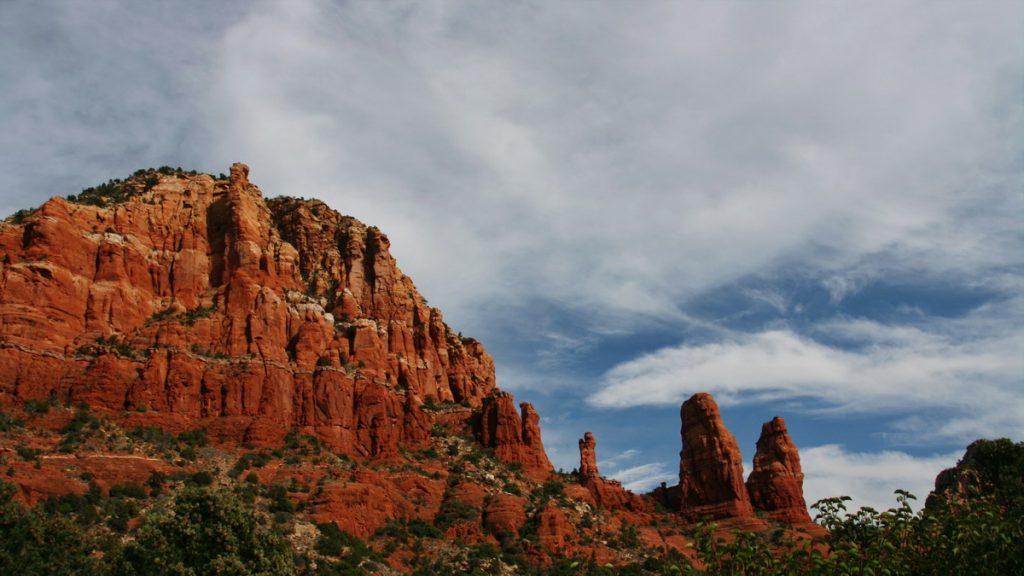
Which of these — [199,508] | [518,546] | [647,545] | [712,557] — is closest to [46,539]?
[199,508]

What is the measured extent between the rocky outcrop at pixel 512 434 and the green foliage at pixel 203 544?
59344 mm

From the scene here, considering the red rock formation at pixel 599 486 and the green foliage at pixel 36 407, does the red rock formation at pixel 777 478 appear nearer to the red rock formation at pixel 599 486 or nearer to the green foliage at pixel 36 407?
the red rock formation at pixel 599 486

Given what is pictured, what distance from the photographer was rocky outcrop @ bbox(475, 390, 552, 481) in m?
99.1

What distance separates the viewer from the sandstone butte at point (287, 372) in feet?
236

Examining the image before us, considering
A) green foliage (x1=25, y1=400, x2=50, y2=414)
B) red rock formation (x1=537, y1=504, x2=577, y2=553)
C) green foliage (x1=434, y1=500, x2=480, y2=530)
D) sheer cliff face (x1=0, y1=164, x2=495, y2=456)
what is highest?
sheer cliff face (x1=0, y1=164, x2=495, y2=456)

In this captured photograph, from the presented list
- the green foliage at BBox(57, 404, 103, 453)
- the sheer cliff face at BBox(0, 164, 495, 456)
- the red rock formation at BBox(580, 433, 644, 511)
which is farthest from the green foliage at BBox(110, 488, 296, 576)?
the red rock formation at BBox(580, 433, 644, 511)

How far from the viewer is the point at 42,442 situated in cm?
6272

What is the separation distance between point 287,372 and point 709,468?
55396 mm

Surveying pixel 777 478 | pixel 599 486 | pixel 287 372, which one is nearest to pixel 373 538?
pixel 287 372

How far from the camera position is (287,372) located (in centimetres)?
8438

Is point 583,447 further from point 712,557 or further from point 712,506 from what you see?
point 712,557

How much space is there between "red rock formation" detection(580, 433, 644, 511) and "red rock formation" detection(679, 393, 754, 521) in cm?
721

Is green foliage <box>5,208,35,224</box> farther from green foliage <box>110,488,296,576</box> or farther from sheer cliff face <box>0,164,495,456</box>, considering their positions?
green foliage <box>110,488,296,576</box>

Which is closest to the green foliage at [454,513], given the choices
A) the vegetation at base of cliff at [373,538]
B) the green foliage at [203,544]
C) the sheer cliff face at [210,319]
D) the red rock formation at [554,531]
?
the vegetation at base of cliff at [373,538]
